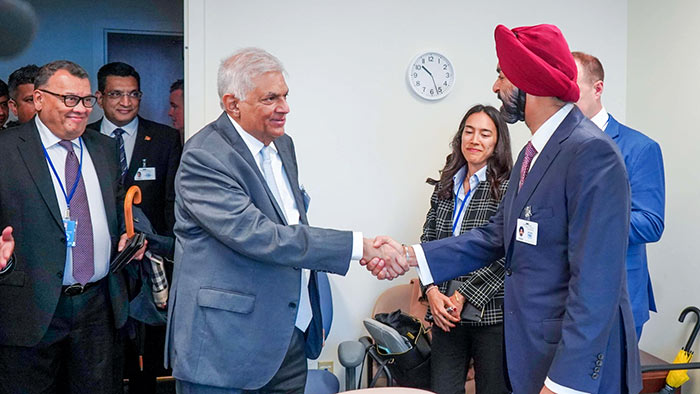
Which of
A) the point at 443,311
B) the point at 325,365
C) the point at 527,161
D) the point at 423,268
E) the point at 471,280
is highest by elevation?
the point at 527,161

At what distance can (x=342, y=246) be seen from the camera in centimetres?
210

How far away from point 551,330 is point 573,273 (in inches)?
7.4

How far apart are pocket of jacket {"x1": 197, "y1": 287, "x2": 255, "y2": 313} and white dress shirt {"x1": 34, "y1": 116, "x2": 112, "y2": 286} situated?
98cm

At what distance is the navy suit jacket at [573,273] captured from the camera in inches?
62.1

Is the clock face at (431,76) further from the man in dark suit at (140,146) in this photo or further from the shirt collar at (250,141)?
the shirt collar at (250,141)

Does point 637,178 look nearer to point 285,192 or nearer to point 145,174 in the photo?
point 285,192

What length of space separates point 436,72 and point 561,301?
2.53 m

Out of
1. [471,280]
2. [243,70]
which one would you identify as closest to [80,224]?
[243,70]

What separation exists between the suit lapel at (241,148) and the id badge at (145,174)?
1.80m

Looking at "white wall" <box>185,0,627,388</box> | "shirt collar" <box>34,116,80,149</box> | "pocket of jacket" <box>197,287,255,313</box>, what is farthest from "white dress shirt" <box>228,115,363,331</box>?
"white wall" <box>185,0,627,388</box>

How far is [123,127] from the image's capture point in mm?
3844

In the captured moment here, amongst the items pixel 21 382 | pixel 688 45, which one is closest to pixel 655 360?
pixel 688 45

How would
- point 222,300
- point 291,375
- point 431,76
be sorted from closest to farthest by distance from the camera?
point 222,300, point 291,375, point 431,76

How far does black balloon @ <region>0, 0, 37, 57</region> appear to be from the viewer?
5.01m
